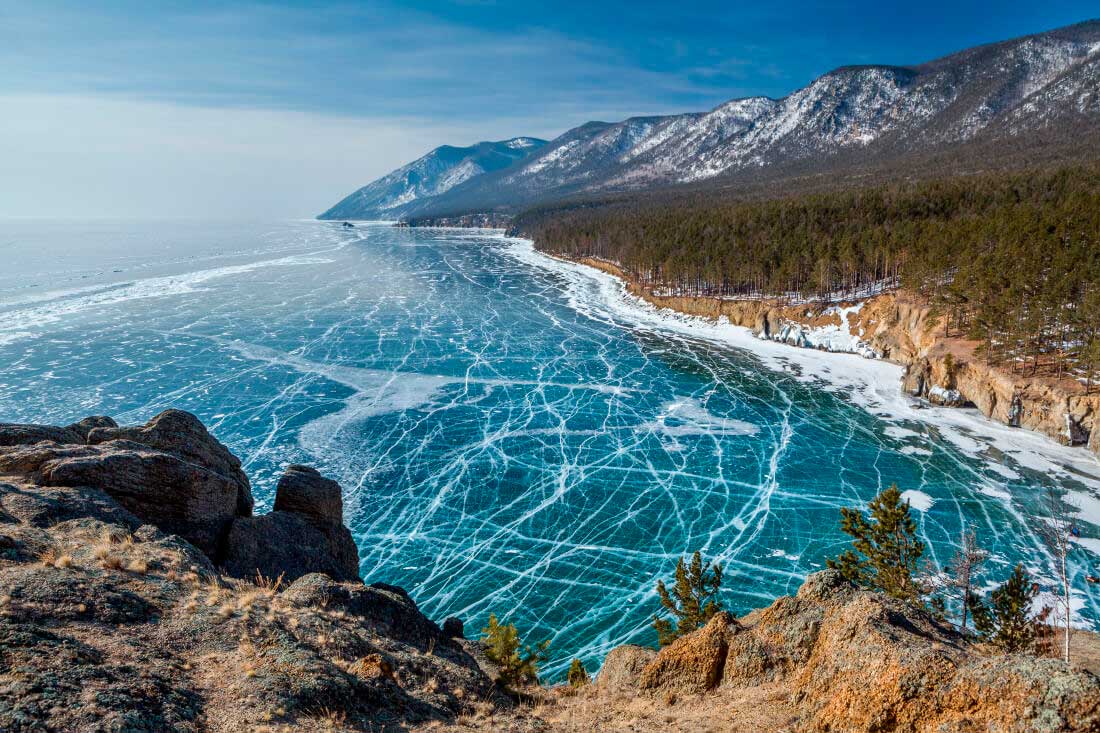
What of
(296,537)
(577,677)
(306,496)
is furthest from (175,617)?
(577,677)

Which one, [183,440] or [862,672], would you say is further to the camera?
[183,440]

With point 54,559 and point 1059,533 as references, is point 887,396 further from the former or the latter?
point 54,559

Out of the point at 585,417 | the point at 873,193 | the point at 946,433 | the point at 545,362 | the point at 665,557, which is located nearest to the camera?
the point at 665,557

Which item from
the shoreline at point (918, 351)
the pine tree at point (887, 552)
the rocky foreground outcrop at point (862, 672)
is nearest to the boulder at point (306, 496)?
the rocky foreground outcrop at point (862, 672)

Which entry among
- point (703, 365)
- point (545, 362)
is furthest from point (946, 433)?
point (545, 362)

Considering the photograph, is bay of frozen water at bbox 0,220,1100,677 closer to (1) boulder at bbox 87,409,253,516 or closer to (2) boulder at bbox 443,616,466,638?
(2) boulder at bbox 443,616,466,638

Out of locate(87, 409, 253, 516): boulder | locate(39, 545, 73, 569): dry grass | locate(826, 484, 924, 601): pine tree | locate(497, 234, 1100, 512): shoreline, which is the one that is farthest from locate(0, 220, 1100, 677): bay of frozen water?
locate(39, 545, 73, 569): dry grass

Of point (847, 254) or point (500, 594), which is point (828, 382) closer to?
point (847, 254)
